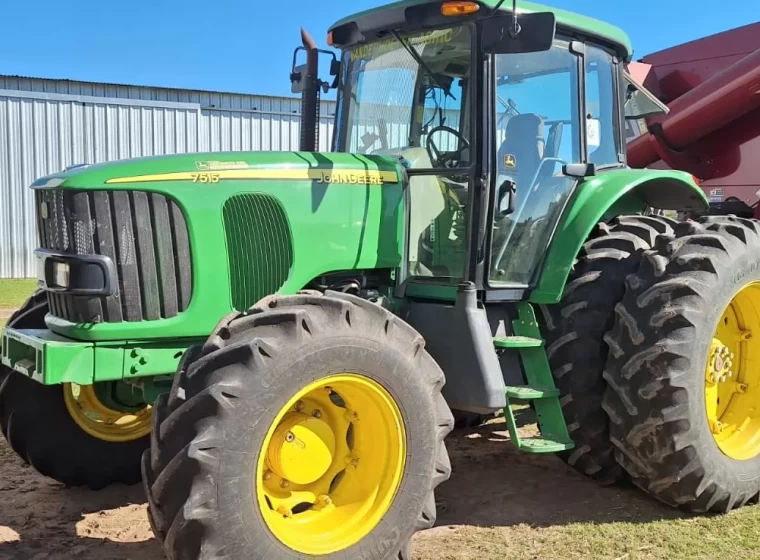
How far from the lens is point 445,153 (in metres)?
4.34

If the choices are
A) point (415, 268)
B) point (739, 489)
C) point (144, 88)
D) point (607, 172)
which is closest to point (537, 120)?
point (607, 172)

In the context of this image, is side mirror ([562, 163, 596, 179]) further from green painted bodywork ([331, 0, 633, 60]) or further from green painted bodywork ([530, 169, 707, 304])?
green painted bodywork ([331, 0, 633, 60])

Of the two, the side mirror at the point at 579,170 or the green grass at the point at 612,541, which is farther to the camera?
the side mirror at the point at 579,170

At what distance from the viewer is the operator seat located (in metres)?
4.21

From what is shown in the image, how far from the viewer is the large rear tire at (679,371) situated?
157 inches

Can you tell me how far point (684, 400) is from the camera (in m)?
3.98

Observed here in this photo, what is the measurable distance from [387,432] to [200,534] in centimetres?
94

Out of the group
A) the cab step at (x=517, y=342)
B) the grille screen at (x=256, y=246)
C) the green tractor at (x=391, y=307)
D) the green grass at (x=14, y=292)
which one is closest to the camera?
the green tractor at (x=391, y=307)

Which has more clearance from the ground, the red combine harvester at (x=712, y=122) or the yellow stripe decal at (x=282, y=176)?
the red combine harvester at (x=712, y=122)

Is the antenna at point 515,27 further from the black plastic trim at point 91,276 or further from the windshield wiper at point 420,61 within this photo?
the black plastic trim at point 91,276

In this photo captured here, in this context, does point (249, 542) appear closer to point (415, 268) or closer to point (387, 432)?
point (387, 432)

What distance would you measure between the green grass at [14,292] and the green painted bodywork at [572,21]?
29.5 ft

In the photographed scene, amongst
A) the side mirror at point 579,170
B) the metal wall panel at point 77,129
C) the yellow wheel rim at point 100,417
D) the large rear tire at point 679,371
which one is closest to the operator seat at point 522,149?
the side mirror at point 579,170

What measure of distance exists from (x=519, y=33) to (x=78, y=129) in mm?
13982
